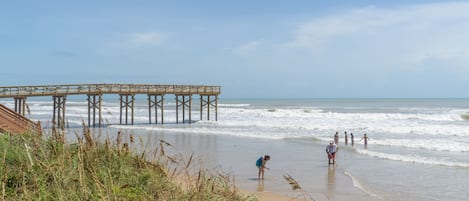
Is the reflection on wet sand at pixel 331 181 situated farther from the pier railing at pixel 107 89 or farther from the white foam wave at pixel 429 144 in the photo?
the pier railing at pixel 107 89

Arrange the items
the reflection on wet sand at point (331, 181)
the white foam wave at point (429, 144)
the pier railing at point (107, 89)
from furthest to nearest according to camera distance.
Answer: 1. the pier railing at point (107, 89)
2. the white foam wave at point (429, 144)
3. the reflection on wet sand at point (331, 181)

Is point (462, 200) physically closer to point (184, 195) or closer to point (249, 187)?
point (249, 187)

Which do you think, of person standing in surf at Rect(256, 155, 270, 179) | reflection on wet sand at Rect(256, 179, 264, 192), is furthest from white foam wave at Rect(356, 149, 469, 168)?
reflection on wet sand at Rect(256, 179, 264, 192)

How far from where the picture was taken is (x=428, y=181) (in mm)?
13797

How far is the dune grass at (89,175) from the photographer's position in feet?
15.9

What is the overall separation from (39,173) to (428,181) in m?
11.7

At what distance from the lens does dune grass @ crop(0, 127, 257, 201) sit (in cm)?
486

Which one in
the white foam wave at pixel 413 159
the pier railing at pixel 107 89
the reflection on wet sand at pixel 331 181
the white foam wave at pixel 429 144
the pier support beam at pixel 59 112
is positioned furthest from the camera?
the pier railing at pixel 107 89

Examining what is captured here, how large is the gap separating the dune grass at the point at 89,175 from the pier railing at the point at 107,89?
2162 cm

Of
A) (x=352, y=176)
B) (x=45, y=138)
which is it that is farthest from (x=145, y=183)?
(x=352, y=176)

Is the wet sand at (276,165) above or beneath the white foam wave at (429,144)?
beneath

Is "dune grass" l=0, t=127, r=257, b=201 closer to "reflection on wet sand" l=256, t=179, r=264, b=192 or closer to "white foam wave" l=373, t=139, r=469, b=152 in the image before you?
"reflection on wet sand" l=256, t=179, r=264, b=192

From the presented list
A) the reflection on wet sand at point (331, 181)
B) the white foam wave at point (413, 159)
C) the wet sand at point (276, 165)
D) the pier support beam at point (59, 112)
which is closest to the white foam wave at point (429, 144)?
the white foam wave at point (413, 159)

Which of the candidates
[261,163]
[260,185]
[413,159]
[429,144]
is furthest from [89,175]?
[429,144]
